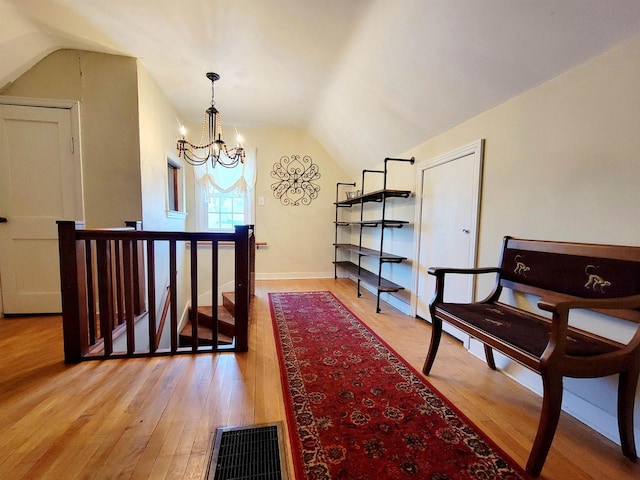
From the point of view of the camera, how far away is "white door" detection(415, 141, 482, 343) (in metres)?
2.27

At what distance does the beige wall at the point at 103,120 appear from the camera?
264cm

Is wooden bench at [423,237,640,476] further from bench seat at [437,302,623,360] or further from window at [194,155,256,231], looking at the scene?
window at [194,155,256,231]

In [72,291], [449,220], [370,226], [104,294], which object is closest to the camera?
[72,291]

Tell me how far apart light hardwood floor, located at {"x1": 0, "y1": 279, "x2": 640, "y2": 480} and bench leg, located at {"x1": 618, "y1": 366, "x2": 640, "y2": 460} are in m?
0.06

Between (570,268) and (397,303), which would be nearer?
(570,268)

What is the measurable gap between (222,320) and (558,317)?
3.16m

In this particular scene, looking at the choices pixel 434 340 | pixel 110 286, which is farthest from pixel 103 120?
pixel 434 340

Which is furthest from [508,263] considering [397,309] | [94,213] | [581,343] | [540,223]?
[94,213]

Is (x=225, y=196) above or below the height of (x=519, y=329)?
above

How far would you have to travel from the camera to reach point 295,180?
4992 millimetres

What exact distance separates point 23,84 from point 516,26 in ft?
12.8

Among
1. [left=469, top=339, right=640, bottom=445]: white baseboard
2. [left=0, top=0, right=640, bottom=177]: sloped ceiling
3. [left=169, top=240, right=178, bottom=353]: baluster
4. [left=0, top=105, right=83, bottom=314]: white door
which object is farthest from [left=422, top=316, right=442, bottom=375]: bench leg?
[left=0, top=105, right=83, bottom=314]: white door

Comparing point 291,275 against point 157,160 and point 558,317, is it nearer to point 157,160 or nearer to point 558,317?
point 157,160

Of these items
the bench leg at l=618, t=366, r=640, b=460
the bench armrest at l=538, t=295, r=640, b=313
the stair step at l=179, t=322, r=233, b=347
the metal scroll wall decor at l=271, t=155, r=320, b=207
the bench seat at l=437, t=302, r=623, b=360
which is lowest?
the stair step at l=179, t=322, r=233, b=347
